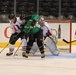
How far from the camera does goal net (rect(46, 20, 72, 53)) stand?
8.62 m

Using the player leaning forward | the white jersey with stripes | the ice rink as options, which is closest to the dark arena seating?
the white jersey with stripes

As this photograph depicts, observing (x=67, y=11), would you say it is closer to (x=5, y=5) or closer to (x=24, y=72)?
(x=5, y=5)

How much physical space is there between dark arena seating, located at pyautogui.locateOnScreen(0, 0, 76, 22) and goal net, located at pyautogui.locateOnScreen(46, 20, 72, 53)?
241cm

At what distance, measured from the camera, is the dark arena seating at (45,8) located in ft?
38.5

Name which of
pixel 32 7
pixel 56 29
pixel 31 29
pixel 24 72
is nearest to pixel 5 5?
pixel 32 7

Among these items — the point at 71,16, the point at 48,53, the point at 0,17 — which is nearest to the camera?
the point at 48,53

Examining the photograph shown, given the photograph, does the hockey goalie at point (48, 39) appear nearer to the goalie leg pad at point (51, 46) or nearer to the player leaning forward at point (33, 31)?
the goalie leg pad at point (51, 46)

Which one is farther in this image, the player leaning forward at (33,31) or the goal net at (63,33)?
the goal net at (63,33)

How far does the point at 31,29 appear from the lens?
22.8 ft

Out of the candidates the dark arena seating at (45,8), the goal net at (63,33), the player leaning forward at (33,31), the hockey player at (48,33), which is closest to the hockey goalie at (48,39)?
the hockey player at (48,33)

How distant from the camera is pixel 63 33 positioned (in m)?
8.80

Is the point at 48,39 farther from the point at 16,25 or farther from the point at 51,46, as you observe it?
the point at 16,25

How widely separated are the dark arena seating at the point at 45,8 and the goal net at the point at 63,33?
2407mm

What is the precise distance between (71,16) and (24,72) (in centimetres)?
698
